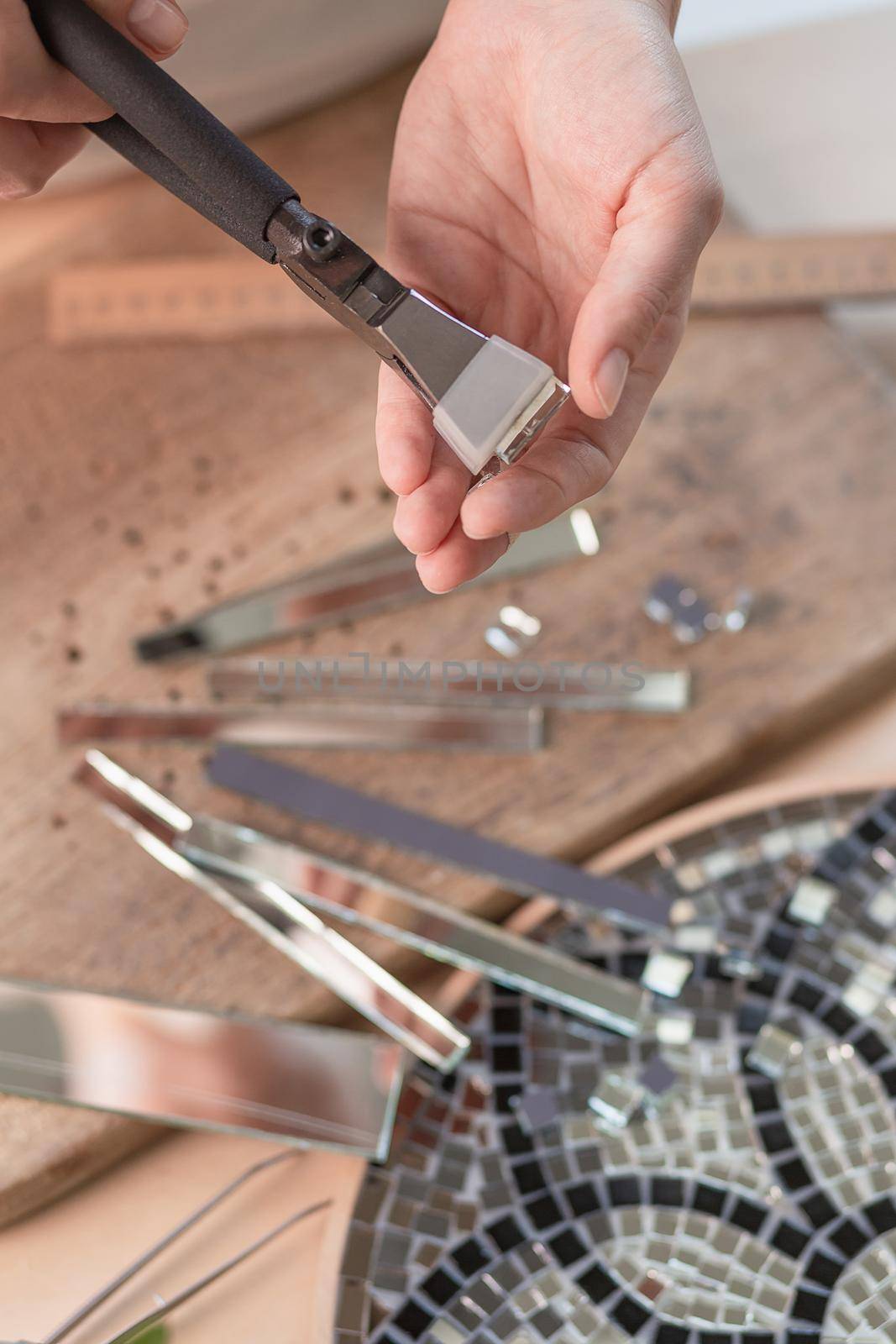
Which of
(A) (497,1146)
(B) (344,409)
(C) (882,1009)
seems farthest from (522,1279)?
(B) (344,409)

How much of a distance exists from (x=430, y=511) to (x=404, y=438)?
3cm

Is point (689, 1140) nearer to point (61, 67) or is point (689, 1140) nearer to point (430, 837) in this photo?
point (430, 837)

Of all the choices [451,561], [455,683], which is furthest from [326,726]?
[451,561]

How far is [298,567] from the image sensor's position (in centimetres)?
54

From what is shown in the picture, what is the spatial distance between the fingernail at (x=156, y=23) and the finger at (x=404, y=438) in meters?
0.12

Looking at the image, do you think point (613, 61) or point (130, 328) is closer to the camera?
point (613, 61)

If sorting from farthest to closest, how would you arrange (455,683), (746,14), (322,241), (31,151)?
(746,14) → (455,683) → (31,151) → (322,241)

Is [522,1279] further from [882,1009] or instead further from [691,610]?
[691,610]

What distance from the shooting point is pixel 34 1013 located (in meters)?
0.45

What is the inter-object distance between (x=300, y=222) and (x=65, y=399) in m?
0.30

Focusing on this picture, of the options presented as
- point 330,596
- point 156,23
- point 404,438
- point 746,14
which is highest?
point 156,23

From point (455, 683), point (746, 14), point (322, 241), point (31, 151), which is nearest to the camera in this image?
point (322, 241)

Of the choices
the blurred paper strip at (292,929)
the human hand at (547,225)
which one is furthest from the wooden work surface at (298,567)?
the human hand at (547,225)

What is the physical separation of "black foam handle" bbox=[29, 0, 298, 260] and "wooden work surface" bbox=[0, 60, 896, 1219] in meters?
0.22
